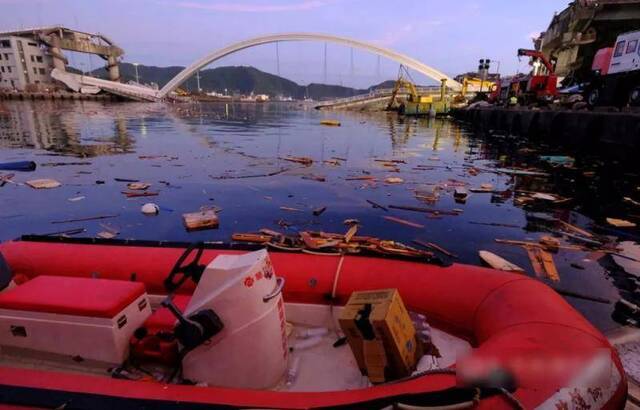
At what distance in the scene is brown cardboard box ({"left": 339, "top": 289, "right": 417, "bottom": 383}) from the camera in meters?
2.33

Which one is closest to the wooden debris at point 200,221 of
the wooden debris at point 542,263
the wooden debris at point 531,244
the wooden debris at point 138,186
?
the wooden debris at point 138,186

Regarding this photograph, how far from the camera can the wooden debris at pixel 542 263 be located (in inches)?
201

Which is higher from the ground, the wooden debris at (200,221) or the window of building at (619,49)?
the window of building at (619,49)

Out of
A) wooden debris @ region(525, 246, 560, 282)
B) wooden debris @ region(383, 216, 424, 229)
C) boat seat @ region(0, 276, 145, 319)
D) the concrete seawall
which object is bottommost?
wooden debris @ region(383, 216, 424, 229)

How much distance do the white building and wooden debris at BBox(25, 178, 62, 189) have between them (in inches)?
3416

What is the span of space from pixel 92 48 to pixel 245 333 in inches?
4080

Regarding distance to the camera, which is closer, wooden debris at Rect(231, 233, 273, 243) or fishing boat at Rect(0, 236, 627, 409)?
fishing boat at Rect(0, 236, 627, 409)

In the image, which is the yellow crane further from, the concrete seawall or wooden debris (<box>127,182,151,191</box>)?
wooden debris (<box>127,182,151,191</box>)

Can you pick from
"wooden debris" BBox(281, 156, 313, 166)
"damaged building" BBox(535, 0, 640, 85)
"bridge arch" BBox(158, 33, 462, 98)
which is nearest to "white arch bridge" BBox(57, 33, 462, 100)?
"bridge arch" BBox(158, 33, 462, 98)

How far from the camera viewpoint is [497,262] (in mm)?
5281

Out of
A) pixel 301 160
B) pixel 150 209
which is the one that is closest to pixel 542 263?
pixel 150 209

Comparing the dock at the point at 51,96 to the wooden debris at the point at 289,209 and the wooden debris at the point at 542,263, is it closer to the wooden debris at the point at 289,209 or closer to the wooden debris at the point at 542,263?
the wooden debris at the point at 289,209

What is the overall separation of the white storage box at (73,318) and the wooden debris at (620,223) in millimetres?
8628

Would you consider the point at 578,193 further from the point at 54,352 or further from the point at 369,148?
the point at 54,352
